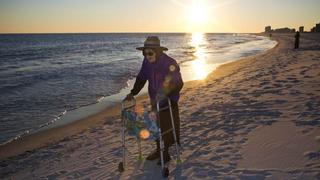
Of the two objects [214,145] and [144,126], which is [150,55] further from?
[214,145]

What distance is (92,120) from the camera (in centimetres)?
981

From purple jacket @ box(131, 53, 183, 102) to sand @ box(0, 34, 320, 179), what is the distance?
129cm

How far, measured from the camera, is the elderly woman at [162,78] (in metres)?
4.93

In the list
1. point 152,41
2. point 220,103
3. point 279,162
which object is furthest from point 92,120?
point 279,162

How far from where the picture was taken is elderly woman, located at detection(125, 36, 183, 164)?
493 cm

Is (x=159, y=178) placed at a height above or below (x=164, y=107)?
below

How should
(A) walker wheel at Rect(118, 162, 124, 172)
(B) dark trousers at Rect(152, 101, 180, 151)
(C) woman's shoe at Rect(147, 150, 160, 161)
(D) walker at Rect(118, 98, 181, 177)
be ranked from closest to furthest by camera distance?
(D) walker at Rect(118, 98, 181, 177) < (B) dark trousers at Rect(152, 101, 180, 151) < (A) walker wheel at Rect(118, 162, 124, 172) < (C) woman's shoe at Rect(147, 150, 160, 161)

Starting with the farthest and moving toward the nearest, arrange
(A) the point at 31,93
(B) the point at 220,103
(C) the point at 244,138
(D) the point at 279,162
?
(A) the point at 31,93 < (B) the point at 220,103 < (C) the point at 244,138 < (D) the point at 279,162

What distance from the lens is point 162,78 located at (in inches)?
201

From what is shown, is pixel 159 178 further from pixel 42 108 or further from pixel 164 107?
pixel 42 108

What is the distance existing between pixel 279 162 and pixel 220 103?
4495mm

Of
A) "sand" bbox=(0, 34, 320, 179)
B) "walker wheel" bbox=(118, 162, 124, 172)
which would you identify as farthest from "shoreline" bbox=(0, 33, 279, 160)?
"walker wheel" bbox=(118, 162, 124, 172)

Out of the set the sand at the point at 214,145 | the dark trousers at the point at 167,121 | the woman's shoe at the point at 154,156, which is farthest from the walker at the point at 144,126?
the woman's shoe at the point at 154,156

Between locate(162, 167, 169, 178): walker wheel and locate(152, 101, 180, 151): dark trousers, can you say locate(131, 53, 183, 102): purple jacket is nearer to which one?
locate(152, 101, 180, 151): dark trousers
